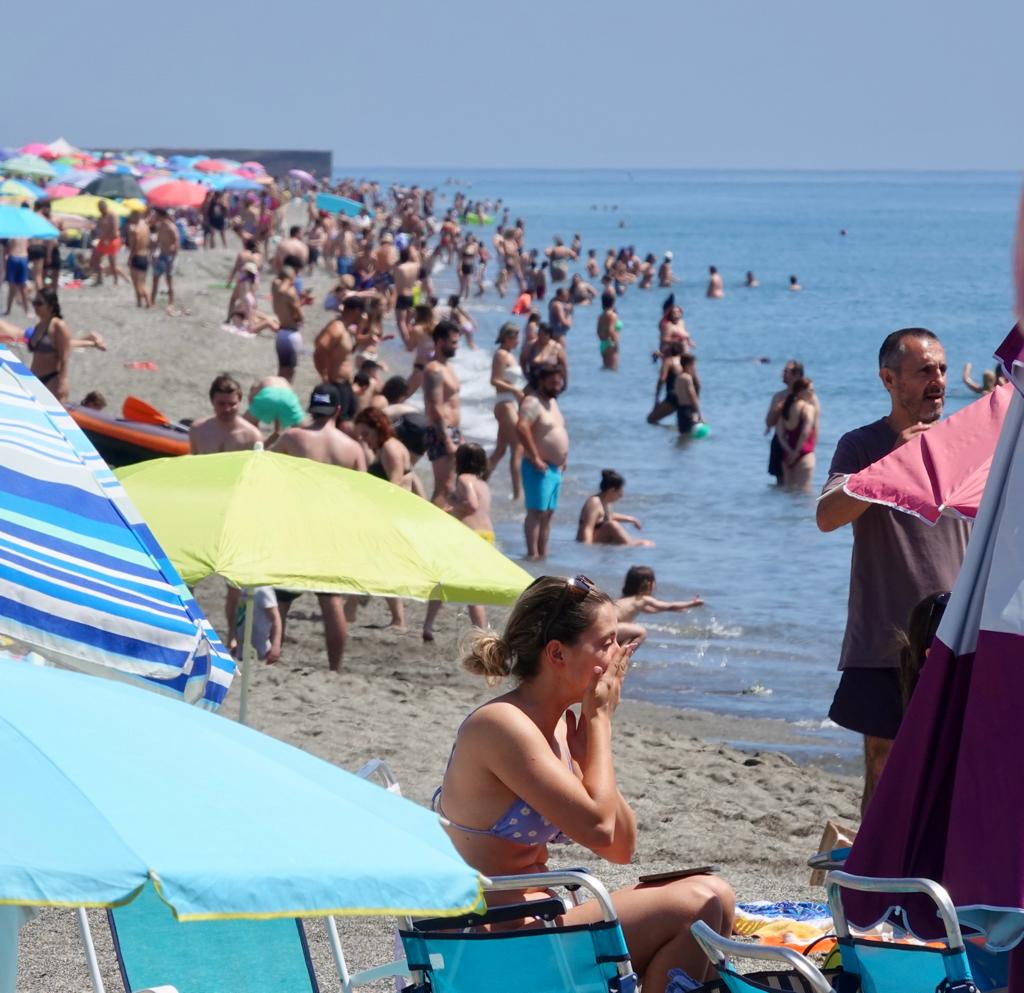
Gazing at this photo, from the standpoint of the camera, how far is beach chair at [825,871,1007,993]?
2.70 m

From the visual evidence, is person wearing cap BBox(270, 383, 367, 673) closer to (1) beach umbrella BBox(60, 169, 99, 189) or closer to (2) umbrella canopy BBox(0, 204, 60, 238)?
(2) umbrella canopy BBox(0, 204, 60, 238)

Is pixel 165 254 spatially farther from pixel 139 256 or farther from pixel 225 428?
pixel 225 428

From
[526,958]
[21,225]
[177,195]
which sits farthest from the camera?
[177,195]

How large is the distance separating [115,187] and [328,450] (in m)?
27.6

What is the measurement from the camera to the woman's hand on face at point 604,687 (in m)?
3.50

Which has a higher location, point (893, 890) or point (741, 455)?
point (893, 890)

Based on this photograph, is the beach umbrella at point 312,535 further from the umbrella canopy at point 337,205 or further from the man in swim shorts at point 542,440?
the umbrella canopy at point 337,205

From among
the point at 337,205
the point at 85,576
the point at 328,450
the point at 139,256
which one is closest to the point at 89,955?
the point at 85,576

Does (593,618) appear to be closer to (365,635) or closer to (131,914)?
(131,914)

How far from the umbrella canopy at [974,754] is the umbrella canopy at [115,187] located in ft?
108

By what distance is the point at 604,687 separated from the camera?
3518mm

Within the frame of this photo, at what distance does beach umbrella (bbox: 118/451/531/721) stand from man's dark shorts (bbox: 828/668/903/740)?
43.3 inches

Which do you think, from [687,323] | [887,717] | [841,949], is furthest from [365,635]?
[687,323]

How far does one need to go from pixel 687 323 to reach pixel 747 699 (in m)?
34.9
